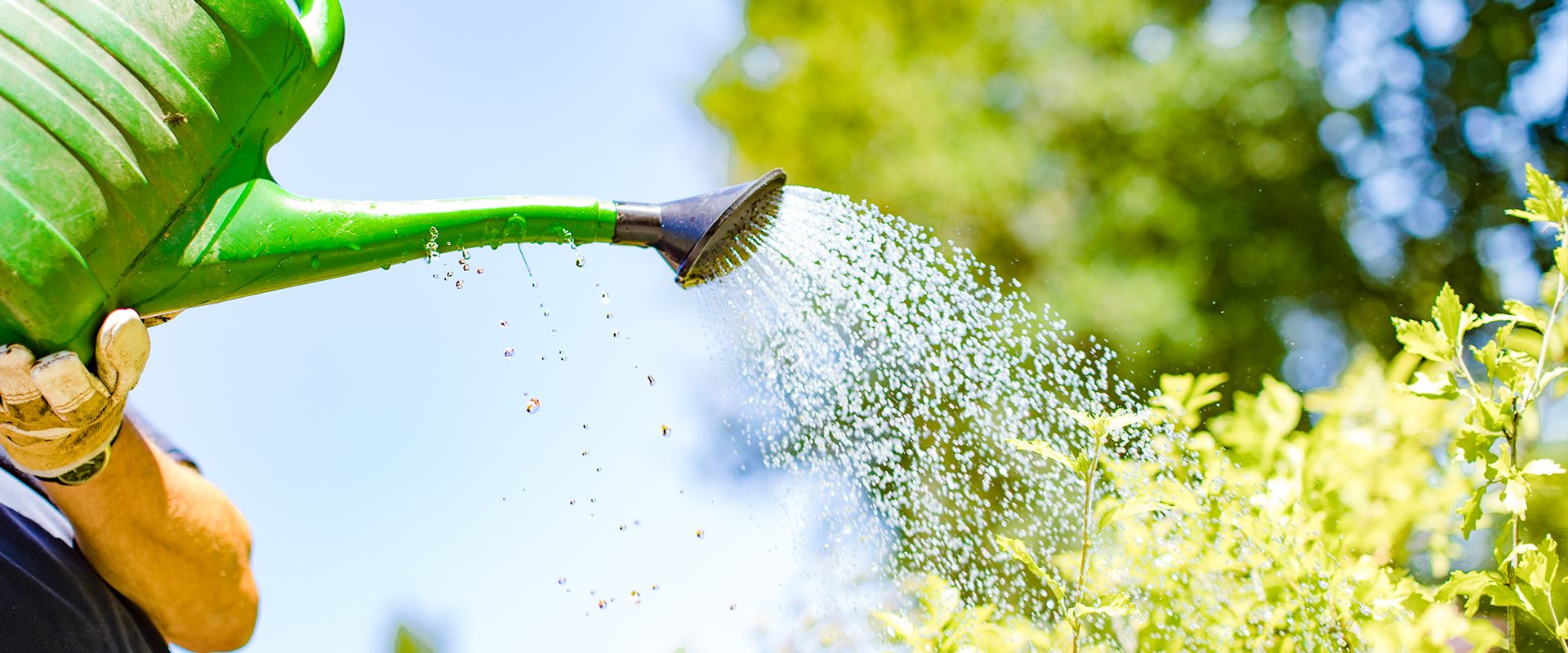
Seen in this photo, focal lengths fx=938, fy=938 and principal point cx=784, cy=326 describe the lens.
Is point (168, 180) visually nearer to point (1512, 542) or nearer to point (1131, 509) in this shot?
point (1131, 509)

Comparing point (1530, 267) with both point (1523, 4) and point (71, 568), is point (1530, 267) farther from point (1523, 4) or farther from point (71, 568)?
point (71, 568)

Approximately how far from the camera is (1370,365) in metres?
1.68

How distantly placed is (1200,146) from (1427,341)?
15.1 ft

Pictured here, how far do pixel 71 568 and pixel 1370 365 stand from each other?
2.00 m

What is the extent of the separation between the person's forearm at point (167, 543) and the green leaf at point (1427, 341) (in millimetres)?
1521

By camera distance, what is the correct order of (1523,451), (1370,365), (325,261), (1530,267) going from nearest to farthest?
1. (325,261)
2. (1523,451)
3. (1370,365)
4. (1530,267)

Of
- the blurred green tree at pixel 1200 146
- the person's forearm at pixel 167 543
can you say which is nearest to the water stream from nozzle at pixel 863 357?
the person's forearm at pixel 167 543

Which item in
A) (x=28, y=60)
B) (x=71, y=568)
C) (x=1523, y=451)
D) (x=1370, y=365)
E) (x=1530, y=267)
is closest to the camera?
(x=28, y=60)

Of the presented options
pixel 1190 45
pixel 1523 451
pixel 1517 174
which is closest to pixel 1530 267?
pixel 1517 174

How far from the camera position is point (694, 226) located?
1.08 meters

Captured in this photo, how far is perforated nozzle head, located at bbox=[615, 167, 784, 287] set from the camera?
3.52ft

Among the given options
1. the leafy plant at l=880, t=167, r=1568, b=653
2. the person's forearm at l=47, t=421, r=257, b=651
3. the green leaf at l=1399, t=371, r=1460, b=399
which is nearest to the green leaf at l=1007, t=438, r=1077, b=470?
the leafy plant at l=880, t=167, r=1568, b=653

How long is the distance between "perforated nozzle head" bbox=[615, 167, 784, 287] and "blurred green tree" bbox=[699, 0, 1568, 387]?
3915 mm

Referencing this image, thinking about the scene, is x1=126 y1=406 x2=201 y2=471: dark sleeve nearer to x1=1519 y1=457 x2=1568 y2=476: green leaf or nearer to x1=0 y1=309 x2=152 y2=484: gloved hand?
x1=0 y1=309 x2=152 y2=484: gloved hand
